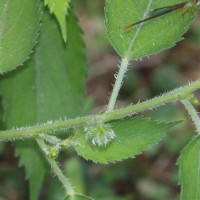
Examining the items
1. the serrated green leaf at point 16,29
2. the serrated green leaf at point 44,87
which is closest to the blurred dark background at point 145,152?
the serrated green leaf at point 44,87

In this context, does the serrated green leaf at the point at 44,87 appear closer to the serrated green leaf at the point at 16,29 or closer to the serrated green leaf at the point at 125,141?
the serrated green leaf at the point at 16,29

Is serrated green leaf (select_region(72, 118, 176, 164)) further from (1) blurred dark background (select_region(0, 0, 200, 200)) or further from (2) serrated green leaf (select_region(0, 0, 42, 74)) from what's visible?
(1) blurred dark background (select_region(0, 0, 200, 200))

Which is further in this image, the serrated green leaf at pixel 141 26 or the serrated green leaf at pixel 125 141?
the serrated green leaf at pixel 141 26

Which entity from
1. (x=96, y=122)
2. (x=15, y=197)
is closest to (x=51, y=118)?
(x=96, y=122)

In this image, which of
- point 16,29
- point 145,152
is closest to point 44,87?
point 16,29

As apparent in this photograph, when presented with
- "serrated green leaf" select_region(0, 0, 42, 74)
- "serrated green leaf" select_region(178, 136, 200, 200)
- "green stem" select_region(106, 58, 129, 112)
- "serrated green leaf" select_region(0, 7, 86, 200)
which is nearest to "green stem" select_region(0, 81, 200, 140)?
"green stem" select_region(106, 58, 129, 112)

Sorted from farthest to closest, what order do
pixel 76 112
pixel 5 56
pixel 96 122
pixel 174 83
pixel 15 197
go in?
pixel 174 83, pixel 15 197, pixel 76 112, pixel 5 56, pixel 96 122

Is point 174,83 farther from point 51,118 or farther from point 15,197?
point 51,118
